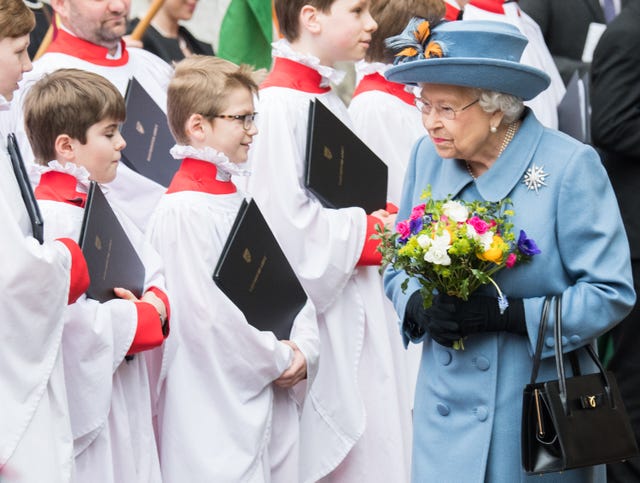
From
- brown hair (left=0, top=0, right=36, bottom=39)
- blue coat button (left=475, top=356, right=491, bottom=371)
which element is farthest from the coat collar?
brown hair (left=0, top=0, right=36, bottom=39)

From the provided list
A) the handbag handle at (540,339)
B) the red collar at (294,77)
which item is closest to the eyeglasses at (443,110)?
the handbag handle at (540,339)

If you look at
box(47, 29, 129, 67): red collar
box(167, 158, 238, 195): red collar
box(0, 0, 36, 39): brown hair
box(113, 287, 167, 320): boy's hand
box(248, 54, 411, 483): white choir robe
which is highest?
box(0, 0, 36, 39): brown hair

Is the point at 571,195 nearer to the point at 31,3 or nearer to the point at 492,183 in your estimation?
the point at 492,183

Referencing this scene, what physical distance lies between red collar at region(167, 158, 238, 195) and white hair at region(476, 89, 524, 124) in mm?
1257

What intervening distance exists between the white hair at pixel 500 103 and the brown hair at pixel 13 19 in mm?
1498

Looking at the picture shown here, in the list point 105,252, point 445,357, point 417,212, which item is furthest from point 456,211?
point 105,252

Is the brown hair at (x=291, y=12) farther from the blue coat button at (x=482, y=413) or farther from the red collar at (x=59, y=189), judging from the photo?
the blue coat button at (x=482, y=413)

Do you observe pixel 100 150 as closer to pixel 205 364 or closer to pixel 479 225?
pixel 205 364

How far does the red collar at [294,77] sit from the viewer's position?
19.3 feet

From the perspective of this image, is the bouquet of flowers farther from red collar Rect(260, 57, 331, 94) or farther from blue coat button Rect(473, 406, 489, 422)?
red collar Rect(260, 57, 331, 94)

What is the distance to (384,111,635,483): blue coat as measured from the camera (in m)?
4.10

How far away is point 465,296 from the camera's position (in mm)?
3973

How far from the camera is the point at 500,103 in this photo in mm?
4234

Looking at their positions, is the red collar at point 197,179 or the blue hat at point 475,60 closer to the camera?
the blue hat at point 475,60
